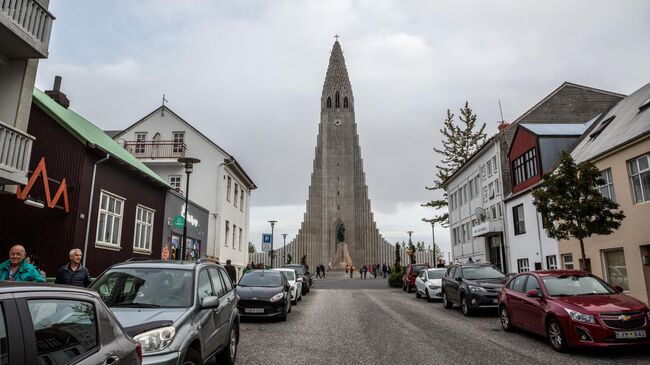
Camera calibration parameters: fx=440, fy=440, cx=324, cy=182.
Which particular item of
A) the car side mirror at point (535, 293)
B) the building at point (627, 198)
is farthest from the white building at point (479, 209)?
the car side mirror at point (535, 293)

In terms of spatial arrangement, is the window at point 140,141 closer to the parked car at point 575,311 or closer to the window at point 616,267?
the parked car at point 575,311

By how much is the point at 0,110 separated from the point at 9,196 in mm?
3337

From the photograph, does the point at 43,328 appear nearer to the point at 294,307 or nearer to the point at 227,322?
the point at 227,322

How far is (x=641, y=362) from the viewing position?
7402mm

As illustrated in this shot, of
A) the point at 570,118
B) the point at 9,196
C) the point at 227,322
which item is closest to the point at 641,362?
the point at 227,322

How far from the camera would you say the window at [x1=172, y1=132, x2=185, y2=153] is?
30.0m

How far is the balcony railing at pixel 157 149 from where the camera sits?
29655 mm

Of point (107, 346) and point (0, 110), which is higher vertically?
point (0, 110)

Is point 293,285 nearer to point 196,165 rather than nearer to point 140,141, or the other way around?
point 196,165

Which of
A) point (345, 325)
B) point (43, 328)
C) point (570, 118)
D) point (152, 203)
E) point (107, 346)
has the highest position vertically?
point (570, 118)

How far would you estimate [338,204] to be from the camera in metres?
73.8

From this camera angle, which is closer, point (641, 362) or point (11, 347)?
point (11, 347)

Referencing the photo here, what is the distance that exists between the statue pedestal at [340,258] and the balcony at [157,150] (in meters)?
42.3

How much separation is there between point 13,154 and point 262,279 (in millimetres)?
8008
